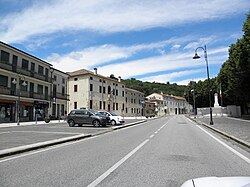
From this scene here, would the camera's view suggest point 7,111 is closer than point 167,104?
Yes

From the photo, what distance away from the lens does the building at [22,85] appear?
3850cm

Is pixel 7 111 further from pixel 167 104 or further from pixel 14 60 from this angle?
pixel 167 104

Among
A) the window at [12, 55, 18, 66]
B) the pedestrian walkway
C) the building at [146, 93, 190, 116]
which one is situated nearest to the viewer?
the pedestrian walkway

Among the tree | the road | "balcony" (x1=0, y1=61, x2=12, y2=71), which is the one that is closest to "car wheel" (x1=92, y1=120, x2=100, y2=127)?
the road

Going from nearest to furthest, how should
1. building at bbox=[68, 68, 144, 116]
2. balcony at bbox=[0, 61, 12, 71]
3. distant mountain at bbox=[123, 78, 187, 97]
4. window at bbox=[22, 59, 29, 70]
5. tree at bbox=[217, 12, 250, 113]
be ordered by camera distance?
tree at bbox=[217, 12, 250, 113]
balcony at bbox=[0, 61, 12, 71]
window at bbox=[22, 59, 29, 70]
building at bbox=[68, 68, 144, 116]
distant mountain at bbox=[123, 78, 187, 97]

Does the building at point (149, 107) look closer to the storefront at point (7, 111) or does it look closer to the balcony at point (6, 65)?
the storefront at point (7, 111)

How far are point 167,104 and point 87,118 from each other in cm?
11164

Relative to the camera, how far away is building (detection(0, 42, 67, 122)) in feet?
126

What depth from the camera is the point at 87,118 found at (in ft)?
92.1

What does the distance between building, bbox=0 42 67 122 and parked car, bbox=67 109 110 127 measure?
11.3m

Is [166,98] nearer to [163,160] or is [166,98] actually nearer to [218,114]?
[218,114]

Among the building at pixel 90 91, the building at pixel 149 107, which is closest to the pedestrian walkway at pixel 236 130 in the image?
the building at pixel 90 91

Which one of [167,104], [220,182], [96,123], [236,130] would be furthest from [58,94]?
[167,104]

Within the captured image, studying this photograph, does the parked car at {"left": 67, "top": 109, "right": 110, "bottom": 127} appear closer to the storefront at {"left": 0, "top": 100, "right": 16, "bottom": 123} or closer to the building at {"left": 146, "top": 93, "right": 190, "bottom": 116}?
the storefront at {"left": 0, "top": 100, "right": 16, "bottom": 123}
